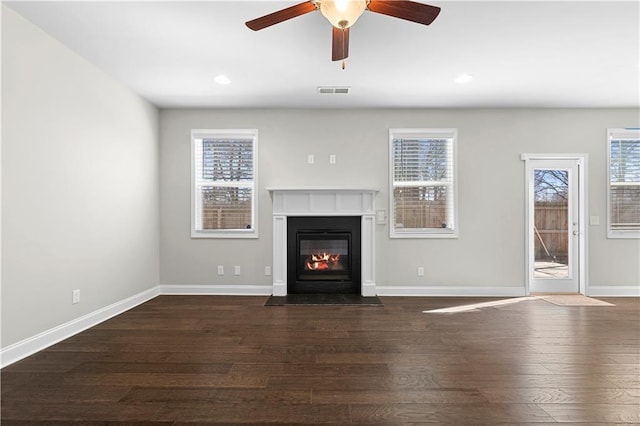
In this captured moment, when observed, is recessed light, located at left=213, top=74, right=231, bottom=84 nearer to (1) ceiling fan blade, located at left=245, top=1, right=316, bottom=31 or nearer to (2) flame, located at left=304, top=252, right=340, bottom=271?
(1) ceiling fan blade, located at left=245, top=1, right=316, bottom=31

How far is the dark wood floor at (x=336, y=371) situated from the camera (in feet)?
6.52

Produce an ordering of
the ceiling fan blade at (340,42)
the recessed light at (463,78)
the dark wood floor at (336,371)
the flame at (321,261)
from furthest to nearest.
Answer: the flame at (321,261), the recessed light at (463,78), the ceiling fan blade at (340,42), the dark wood floor at (336,371)

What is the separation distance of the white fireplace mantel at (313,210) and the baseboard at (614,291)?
3086 mm

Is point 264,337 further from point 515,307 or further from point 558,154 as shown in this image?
point 558,154

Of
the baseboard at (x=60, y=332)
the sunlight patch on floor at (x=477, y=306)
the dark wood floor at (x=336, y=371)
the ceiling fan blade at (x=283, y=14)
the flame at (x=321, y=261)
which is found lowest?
the sunlight patch on floor at (x=477, y=306)

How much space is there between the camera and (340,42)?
96.1 inches

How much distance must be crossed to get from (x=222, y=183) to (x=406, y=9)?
3623 mm

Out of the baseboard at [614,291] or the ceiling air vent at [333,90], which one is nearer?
the ceiling air vent at [333,90]

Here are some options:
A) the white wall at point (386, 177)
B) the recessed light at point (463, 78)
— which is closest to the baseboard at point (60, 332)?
the white wall at point (386, 177)

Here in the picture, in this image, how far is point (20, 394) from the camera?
2.18 metres

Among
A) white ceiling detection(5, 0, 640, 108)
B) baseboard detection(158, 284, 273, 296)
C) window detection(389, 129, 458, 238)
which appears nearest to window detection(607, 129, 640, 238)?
white ceiling detection(5, 0, 640, 108)

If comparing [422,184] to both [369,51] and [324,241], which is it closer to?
[324,241]

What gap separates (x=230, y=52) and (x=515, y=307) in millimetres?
4314

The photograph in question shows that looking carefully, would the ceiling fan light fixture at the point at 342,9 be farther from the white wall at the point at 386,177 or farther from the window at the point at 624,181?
the window at the point at 624,181
